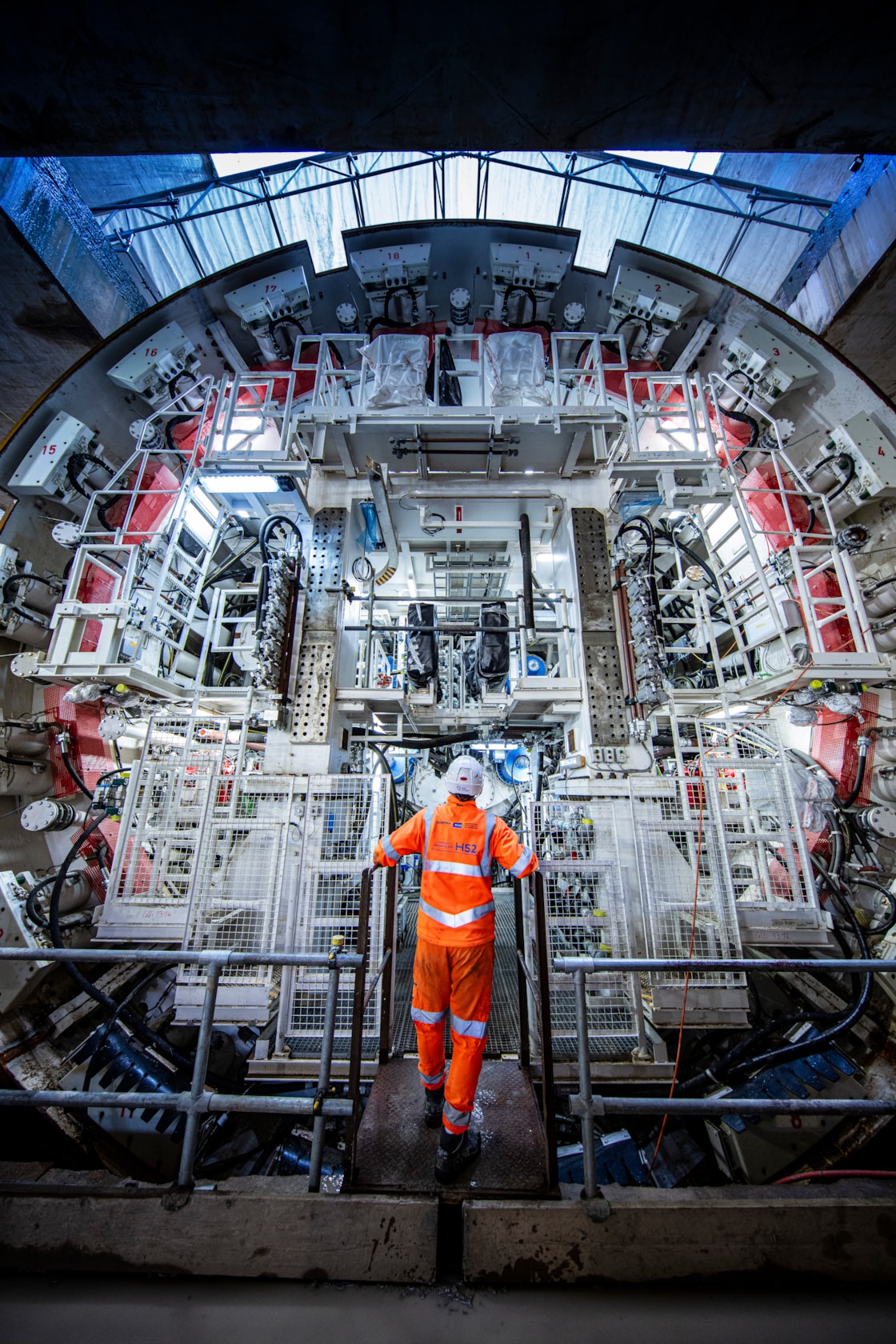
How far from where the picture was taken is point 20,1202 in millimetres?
1993

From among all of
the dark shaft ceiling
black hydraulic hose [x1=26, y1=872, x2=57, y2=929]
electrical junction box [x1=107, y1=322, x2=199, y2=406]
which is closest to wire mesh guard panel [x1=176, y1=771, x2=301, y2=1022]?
black hydraulic hose [x1=26, y1=872, x2=57, y2=929]

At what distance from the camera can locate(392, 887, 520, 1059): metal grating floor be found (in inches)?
151

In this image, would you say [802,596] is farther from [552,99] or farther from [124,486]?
[124,486]

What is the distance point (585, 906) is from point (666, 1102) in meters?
2.41

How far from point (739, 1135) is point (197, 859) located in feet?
15.7

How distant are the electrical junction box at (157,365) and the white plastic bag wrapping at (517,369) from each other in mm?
3774

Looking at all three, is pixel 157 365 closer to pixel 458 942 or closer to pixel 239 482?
pixel 239 482

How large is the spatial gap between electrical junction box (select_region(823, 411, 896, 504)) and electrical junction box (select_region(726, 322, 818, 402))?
0.78 meters

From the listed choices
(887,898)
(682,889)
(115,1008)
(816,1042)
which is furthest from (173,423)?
(887,898)

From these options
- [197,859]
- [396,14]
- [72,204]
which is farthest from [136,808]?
[72,204]

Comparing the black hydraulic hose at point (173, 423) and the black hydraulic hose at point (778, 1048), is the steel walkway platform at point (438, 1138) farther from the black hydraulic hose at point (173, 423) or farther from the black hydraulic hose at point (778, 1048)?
the black hydraulic hose at point (173, 423)

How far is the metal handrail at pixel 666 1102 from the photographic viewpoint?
1.95 meters

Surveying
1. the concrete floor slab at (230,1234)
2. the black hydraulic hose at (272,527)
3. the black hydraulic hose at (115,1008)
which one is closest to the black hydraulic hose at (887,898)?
the concrete floor slab at (230,1234)

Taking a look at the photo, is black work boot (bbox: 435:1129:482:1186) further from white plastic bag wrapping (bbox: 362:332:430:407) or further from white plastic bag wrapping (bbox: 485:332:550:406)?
white plastic bag wrapping (bbox: 485:332:550:406)
